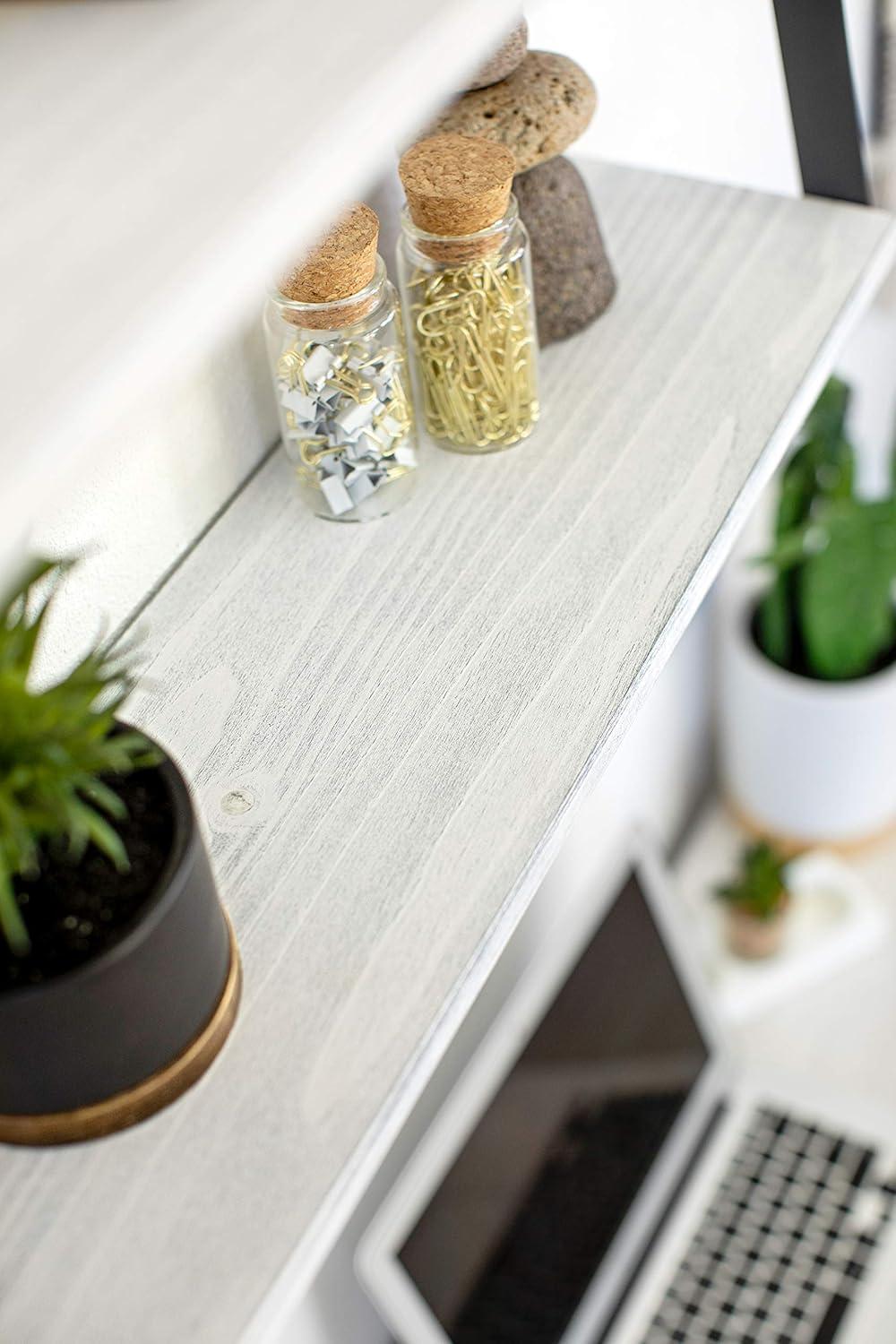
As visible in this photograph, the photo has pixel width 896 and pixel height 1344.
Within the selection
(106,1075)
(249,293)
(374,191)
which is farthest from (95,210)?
(374,191)

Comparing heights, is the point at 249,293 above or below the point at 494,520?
above

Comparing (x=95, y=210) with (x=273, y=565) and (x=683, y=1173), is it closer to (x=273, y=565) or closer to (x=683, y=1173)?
(x=273, y=565)

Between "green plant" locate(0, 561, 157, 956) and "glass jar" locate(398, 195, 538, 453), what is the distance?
0.22m

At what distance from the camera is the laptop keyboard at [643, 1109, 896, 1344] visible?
0.94 m

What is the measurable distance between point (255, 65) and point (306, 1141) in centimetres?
28

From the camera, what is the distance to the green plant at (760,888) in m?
→ 1.13

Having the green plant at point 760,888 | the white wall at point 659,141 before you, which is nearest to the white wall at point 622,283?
the white wall at point 659,141

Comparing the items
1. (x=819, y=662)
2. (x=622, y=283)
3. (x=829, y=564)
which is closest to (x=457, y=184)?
(x=622, y=283)

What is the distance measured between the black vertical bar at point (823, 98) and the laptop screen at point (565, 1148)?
0.50 metres

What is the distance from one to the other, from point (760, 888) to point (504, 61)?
771 mm

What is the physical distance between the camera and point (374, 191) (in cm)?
57

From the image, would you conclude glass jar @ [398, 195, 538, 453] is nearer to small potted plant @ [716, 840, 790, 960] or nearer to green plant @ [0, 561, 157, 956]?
green plant @ [0, 561, 157, 956]

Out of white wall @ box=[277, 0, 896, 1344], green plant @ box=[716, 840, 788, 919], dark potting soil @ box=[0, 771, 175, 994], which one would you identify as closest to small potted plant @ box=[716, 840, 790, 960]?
green plant @ box=[716, 840, 788, 919]

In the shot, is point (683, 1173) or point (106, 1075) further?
point (683, 1173)
